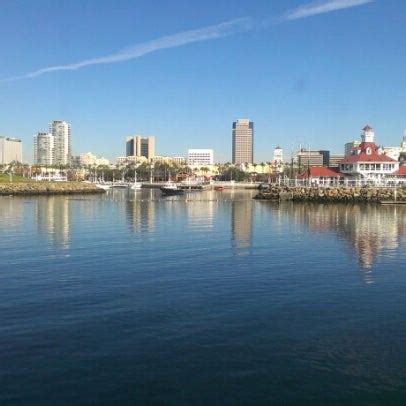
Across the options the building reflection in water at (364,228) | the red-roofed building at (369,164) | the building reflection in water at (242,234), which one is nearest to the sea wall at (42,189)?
the red-roofed building at (369,164)

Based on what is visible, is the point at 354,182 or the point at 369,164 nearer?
the point at 354,182

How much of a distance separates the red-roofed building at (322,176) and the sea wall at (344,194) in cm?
798

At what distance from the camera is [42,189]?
381ft

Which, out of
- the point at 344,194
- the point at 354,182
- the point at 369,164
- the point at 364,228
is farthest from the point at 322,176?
the point at 364,228

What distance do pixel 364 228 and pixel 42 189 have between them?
87873 mm

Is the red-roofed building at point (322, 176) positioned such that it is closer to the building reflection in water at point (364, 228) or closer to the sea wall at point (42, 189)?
the building reflection in water at point (364, 228)

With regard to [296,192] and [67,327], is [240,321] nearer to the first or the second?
[67,327]

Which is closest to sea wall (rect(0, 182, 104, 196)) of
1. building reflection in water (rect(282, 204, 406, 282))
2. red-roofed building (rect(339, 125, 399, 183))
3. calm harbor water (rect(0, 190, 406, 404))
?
red-roofed building (rect(339, 125, 399, 183))

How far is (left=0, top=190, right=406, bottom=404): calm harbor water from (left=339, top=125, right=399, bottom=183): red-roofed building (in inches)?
2564

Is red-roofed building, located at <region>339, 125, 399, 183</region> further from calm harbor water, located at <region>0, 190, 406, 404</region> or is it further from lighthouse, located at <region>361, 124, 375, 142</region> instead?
calm harbor water, located at <region>0, 190, 406, 404</region>

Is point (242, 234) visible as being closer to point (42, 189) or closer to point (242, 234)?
point (242, 234)

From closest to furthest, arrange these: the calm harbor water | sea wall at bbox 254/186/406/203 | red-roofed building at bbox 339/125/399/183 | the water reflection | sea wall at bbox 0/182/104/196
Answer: the calm harbor water < the water reflection < sea wall at bbox 254/186/406/203 < red-roofed building at bbox 339/125/399/183 < sea wall at bbox 0/182/104/196

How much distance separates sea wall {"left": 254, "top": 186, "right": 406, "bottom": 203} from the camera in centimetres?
7909

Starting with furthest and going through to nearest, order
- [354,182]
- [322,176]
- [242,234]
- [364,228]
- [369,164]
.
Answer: [322,176] < [369,164] < [354,182] < [364,228] < [242,234]
